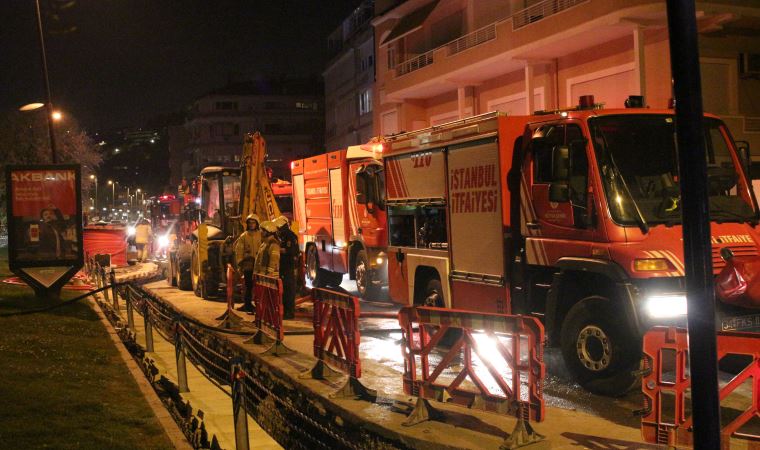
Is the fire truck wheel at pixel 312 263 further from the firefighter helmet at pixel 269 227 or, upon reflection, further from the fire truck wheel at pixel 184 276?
the firefighter helmet at pixel 269 227

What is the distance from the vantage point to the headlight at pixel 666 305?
799 cm

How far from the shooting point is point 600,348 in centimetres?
832

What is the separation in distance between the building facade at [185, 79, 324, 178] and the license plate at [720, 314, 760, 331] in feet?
272

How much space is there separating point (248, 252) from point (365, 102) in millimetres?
30574

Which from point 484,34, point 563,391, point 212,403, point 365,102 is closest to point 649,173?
point 563,391

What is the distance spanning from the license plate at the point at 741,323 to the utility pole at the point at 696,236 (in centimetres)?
423

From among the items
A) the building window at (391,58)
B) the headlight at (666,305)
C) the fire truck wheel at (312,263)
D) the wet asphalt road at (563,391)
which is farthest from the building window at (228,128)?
the headlight at (666,305)

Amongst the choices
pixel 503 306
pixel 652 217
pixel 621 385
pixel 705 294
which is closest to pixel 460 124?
pixel 503 306

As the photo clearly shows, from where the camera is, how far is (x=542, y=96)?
25500 millimetres

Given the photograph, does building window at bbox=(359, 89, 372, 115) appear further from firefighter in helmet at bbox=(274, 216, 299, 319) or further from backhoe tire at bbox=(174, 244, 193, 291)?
firefighter in helmet at bbox=(274, 216, 299, 319)

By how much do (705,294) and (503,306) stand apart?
607cm

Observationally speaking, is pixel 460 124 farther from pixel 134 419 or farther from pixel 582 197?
pixel 134 419

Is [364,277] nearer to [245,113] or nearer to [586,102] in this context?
[586,102]

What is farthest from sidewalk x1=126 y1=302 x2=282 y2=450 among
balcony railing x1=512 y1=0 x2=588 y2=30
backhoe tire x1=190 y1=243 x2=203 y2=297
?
balcony railing x1=512 y1=0 x2=588 y2=30
